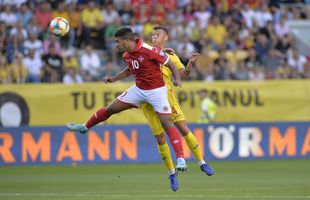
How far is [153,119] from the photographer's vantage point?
1381 centimetres

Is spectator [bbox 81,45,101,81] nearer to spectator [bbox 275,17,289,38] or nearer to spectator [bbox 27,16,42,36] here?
spectator [bbox 27,16,42,36]

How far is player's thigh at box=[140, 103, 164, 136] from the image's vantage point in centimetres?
1377

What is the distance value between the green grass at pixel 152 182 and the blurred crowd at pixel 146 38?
383 centimetres

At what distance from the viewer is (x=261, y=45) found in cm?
2627

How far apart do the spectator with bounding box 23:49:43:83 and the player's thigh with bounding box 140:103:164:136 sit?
982 centimetres

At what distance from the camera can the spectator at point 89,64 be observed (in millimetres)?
24078

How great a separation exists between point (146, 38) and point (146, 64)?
37.4 feet

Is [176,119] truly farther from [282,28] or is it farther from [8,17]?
[282,28]

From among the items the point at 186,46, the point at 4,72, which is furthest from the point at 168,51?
the point at 186,46

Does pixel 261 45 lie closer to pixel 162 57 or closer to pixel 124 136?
pixel 124 136

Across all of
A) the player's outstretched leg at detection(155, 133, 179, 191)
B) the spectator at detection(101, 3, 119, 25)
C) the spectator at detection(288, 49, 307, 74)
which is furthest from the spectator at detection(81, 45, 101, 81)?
the player's outstretched leg at detection(155, 133, 179, 191)

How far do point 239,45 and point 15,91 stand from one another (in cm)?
733

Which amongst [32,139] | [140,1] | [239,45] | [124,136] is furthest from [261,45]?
[32,139]

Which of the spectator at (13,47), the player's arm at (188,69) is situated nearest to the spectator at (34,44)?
the spectator at (13,47)
